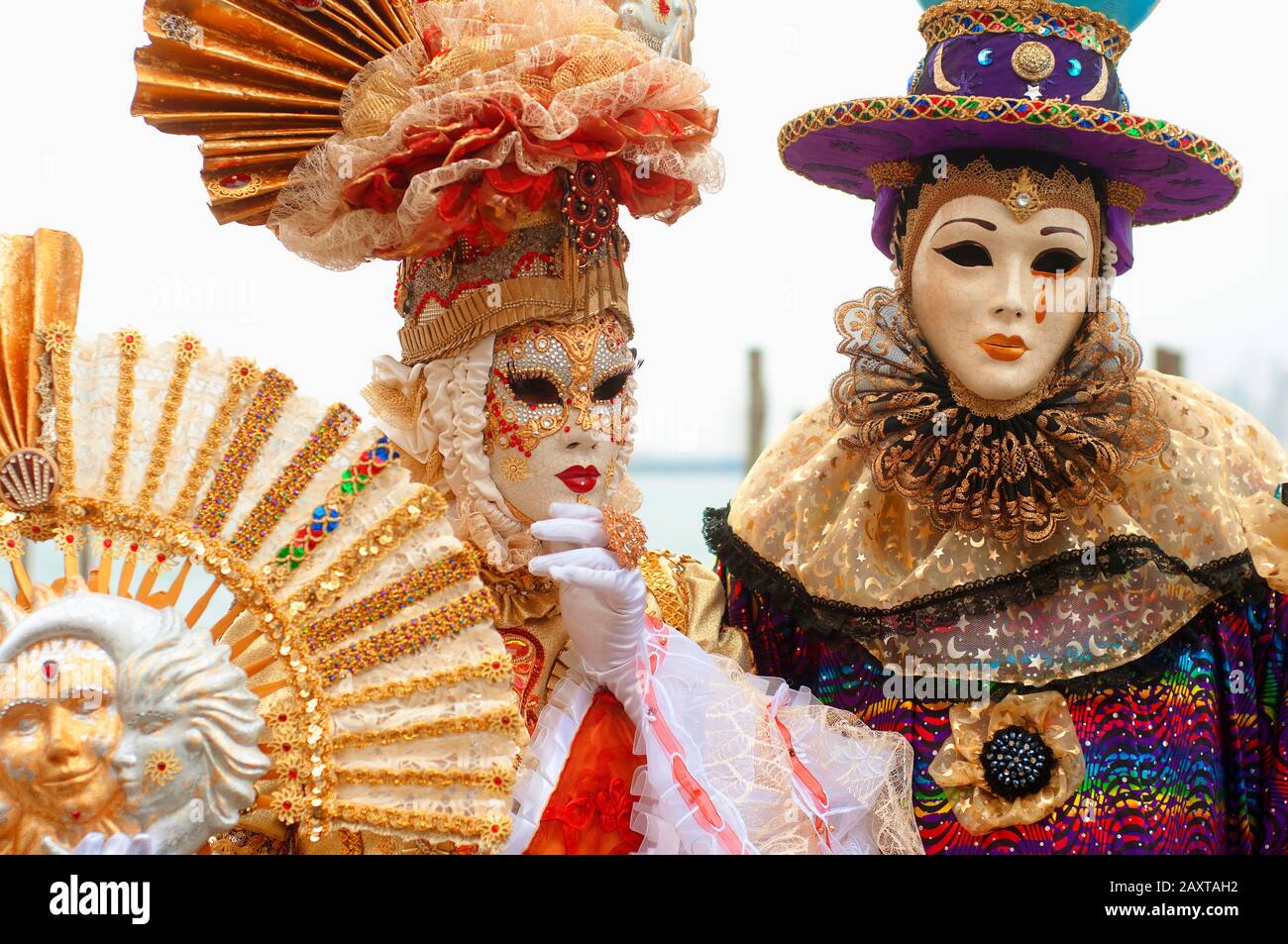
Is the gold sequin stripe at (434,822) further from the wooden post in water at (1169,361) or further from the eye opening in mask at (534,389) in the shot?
the wooden post in water at (1169,361)

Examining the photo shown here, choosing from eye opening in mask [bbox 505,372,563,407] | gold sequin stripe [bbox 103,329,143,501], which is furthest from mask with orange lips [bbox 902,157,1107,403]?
gold sequin stripe [bbox 103,329,143,501]

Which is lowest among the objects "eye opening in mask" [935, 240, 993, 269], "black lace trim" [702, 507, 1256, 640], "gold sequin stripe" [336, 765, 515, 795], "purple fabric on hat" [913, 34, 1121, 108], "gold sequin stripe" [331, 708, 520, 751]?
"gold sequin stripe" [336, 765, 515, 795]

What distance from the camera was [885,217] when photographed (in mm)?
3055

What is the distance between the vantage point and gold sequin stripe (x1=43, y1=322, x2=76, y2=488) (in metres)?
2.15

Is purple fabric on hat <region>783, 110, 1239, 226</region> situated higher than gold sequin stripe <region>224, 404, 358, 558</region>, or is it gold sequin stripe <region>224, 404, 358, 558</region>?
purple fabric on hat <region>783, 110, 1239, 226</region>

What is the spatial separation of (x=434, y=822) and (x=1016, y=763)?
1.12 metres

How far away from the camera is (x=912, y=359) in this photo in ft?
9.59

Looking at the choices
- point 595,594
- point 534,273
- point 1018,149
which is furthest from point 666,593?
point 1018,149

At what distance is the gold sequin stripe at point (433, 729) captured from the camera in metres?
2.24

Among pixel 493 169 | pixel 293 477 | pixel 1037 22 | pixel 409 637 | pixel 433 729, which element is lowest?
pixel 433 729

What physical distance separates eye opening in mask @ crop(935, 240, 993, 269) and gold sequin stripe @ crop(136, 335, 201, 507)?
1.38 meters

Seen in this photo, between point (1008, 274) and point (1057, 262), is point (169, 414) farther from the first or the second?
point (1057, 262)

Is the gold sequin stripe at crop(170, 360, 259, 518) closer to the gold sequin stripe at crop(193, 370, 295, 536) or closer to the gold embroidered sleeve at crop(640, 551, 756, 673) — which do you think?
the gold sequin stripe at crop(193, 370, 295, 536)
